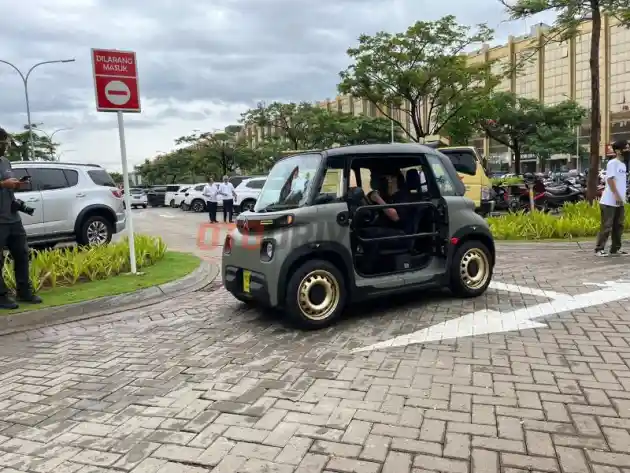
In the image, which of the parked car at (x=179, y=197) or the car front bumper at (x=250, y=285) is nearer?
the car front bumper at (x=250, y=285)

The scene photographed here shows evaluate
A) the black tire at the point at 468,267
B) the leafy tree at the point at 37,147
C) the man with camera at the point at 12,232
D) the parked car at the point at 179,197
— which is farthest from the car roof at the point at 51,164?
the leafy tree at the point at 37,147

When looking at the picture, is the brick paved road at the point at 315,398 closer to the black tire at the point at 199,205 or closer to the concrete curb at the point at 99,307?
the concrete curb at the point at 99,307

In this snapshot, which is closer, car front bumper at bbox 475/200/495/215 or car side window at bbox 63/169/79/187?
car side window at bbox 63/169/79/187

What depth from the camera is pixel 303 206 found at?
5449 mm

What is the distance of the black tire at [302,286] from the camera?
5.23m

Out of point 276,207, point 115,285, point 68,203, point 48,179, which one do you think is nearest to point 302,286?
point 276,207

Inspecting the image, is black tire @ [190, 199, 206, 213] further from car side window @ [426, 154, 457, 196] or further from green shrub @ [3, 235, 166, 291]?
car side window @ [426, 154, 457, 196]

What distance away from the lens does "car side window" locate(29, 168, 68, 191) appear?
34.5 feet

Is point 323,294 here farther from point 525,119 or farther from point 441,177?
point 525,119

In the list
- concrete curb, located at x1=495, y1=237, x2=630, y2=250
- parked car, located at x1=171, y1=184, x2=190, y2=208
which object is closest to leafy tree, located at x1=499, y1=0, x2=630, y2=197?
concrete curb, located at x1=495, y1=237, x2=630, y2=250

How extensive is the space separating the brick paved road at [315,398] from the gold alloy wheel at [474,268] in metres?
0.71

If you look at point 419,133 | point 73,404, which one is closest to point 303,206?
point 73,404

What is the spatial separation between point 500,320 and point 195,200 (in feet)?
87.6

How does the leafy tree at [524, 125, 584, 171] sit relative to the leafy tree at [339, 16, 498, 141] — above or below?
below
